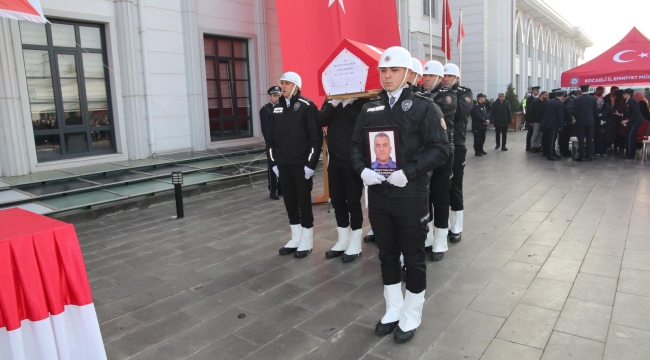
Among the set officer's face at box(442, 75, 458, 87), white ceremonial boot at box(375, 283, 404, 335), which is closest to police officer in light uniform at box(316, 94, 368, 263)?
officer's face at box(442, 75, 458, 87)

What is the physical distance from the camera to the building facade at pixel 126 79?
26.8 feet

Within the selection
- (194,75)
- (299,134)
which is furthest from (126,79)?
(299,134)

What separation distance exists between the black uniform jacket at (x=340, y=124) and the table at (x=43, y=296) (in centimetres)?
277

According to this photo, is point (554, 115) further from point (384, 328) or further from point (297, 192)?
point (384, 328)

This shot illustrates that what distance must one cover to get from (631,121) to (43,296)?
1331cm

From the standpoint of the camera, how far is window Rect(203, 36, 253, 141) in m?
11.9

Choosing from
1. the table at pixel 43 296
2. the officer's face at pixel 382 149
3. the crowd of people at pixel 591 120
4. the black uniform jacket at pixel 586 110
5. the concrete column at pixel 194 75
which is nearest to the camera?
the table at pixel 43 296

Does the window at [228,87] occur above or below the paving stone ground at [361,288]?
above

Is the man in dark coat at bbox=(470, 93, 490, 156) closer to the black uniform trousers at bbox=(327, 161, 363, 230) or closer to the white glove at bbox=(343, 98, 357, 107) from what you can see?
the black uniform trousers at bbox=(327, 161, 363, 230)

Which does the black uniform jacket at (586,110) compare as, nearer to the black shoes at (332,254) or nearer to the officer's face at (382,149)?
the black shoes at (332,254)

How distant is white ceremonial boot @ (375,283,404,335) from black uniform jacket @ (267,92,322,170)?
6.33ft

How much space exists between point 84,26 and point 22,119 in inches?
93.3

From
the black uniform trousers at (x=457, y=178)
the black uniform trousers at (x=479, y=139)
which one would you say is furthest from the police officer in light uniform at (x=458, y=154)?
the black uniform trousers at (x=479, y=139)

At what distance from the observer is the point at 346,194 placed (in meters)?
5.07
